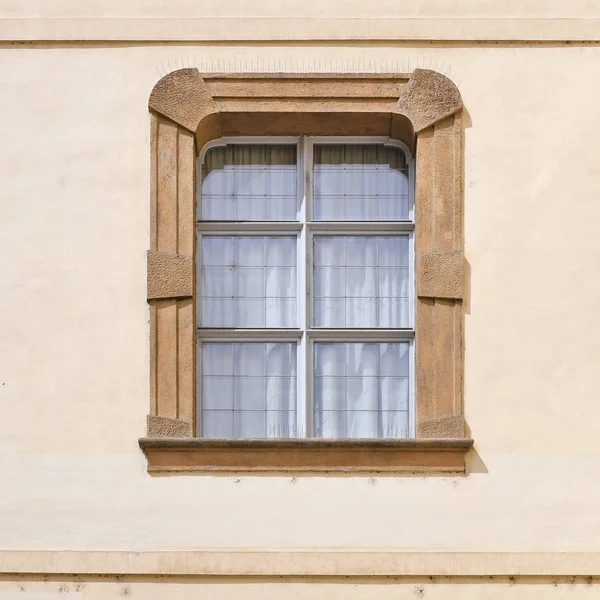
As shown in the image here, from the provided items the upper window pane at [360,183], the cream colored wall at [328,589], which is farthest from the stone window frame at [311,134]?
the cream colored wall at [328,589]

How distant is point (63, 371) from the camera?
279 inches

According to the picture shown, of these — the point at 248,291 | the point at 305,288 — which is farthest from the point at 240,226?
the point at 305,288

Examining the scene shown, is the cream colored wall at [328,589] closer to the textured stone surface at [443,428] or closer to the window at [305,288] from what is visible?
the textured stone surface at [443,428]

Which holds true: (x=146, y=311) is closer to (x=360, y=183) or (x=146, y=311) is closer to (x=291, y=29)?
(x=360, y=183)

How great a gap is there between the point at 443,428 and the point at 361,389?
64 cm

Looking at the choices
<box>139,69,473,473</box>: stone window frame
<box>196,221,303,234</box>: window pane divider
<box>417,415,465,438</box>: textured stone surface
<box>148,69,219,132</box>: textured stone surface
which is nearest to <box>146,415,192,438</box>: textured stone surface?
<box>139,69,473,473</box>: stone window frame

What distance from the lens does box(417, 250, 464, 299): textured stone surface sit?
279 inches

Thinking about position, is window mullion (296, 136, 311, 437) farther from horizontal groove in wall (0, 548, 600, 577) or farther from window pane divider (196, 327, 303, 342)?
horizontal groove in wall (0, 548, 600, 577)

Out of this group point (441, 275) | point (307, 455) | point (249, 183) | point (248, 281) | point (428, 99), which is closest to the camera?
point (307, 455)

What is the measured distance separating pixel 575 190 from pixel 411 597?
2.56m

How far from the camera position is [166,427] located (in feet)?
22.9

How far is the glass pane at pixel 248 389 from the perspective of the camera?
733 centimetres

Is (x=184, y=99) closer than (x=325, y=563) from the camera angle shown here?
No

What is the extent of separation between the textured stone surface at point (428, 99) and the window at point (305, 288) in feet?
1.20
